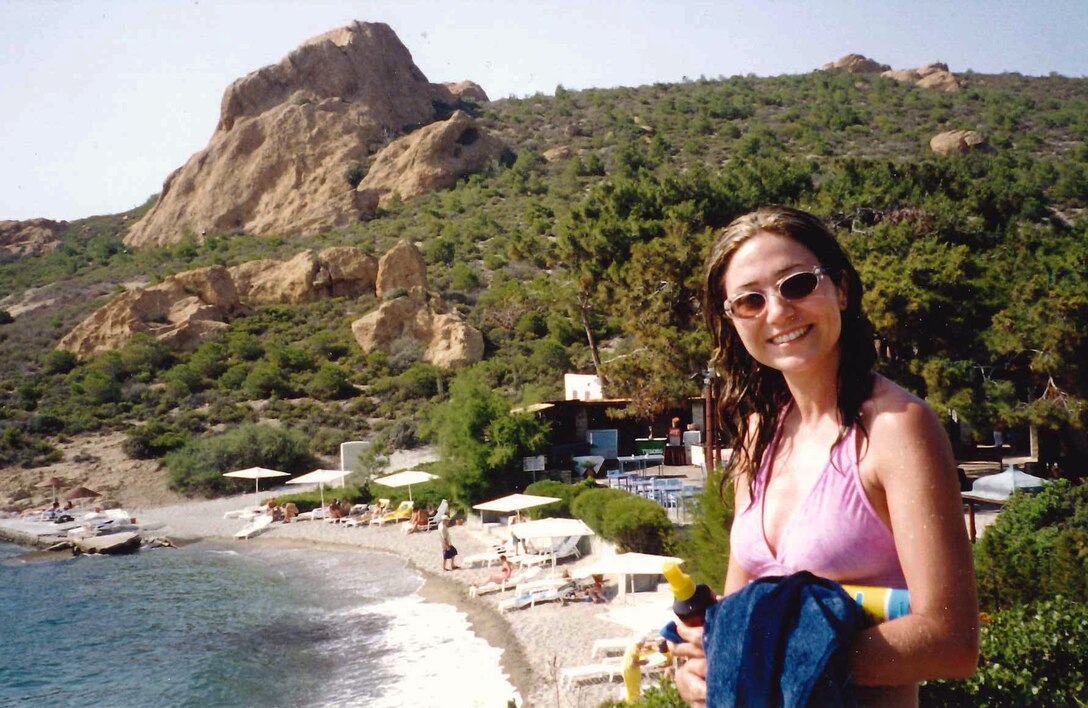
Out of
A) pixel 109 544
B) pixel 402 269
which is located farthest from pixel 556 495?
pixel 402 269

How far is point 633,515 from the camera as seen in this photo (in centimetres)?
1323

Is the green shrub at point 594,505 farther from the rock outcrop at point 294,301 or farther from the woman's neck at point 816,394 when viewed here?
the rock outcrop at point 294,301

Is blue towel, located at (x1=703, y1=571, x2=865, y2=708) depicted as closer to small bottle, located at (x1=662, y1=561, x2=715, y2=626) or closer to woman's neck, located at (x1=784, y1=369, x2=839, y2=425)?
small bottle, located at (x1=662, y1=561, x2=715, y2=626)

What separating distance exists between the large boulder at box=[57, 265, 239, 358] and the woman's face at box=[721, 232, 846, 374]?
41.4 meters

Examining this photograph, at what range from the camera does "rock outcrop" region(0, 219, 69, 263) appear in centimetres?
6216

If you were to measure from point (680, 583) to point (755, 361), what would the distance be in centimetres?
46

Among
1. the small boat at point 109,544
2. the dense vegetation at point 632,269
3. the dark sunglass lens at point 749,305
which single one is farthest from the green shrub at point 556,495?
the dark sunglass lens at point 749,305

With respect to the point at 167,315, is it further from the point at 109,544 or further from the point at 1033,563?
the point at 1033,563

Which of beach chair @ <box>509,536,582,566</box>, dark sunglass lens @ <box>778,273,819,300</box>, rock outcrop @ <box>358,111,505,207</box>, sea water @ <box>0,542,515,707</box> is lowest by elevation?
sea water @ <box>0,542,515,707</box>

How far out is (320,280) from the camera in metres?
43.1

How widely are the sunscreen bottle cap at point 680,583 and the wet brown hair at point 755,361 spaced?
24 centimetres

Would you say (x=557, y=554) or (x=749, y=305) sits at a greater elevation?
(x=749, y=305)

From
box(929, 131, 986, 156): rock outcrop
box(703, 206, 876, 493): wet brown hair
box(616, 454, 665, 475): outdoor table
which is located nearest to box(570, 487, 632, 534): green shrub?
box(616, 454, 665, 475): outdoor table

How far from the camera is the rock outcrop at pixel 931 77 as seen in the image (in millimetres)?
57438
